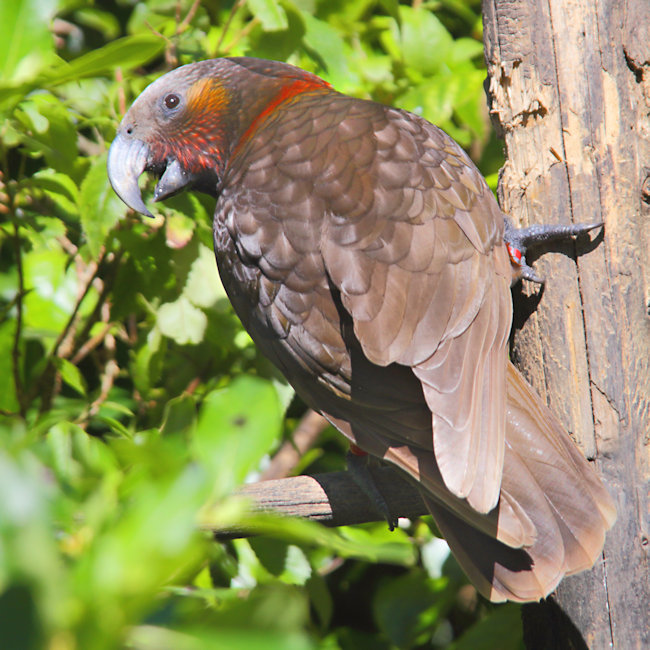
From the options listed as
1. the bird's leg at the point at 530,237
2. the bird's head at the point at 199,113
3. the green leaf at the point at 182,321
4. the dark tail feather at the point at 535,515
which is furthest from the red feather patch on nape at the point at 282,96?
the dark tail feather at the point at 535,515

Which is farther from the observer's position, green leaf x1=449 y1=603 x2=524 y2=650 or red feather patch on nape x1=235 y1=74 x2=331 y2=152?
red feather patch on nape x1=235 y1=74 x2=331 y2=152

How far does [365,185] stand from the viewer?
Result: 5.70ft

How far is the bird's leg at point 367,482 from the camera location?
188 centimetres

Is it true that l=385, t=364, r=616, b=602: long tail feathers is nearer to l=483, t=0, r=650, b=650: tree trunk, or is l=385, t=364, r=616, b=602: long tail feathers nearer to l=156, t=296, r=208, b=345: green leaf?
l=483, t=0, r=650, b=650: tree trunk

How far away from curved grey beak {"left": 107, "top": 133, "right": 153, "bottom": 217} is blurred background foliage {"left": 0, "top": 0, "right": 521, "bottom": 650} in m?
0.04

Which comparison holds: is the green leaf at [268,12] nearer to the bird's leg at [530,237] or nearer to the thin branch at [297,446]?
the bird's leg at [530,237]

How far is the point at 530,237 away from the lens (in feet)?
5.58

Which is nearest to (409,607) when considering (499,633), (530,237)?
(499,633)

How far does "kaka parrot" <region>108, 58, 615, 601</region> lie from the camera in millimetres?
1518

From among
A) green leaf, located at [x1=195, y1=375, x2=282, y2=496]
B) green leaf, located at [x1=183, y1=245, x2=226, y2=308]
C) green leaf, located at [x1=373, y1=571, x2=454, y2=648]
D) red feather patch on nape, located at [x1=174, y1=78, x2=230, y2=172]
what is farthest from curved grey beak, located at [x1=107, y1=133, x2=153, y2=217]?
green leaf, located at [x1=373, y1=571, x2=454, y2=648]

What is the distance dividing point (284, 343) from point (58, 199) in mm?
1113

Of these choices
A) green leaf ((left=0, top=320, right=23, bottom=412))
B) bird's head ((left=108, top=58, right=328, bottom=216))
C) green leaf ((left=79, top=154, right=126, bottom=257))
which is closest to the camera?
green leaf ((left=79, top=154, right=126, bottom=257))

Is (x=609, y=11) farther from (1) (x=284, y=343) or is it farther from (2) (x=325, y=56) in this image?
(1) (x=284, y=343)

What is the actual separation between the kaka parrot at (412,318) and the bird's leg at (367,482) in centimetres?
24
